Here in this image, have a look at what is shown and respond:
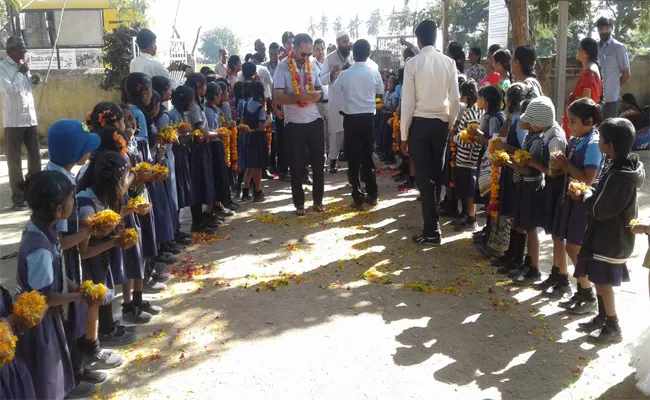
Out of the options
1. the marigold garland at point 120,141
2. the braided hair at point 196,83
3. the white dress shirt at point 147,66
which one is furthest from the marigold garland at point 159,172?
the white dress shirt at point 147,66

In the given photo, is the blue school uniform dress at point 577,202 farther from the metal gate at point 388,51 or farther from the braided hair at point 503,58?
the metal gate at point 388,51

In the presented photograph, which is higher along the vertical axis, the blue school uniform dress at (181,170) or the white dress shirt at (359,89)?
the white dress shirt at (359,89)

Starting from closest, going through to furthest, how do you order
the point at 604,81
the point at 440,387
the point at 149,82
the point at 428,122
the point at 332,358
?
the point at 440,387, the point at 332,358, the point at 149,82, the point at 428,122, the point at 604,81

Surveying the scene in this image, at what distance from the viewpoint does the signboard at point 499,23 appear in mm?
10109

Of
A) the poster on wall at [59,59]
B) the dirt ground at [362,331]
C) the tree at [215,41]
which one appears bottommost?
the dirt ground at [362,331]

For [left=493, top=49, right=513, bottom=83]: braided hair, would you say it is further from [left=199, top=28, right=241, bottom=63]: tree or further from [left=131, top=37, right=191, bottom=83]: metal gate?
[left=199, top=28, right=241, bottom=63]: tree

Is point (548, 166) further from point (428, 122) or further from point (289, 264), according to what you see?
point (289, 264)

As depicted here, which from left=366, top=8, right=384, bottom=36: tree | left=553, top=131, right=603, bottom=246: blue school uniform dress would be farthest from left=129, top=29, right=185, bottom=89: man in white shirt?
left=366, top=8, right=384, bottom=36: tree

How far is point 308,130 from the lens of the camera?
8.09 meters

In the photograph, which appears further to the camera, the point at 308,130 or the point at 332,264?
the point at 308,130

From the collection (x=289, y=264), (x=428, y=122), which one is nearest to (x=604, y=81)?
(x=428, y=122)

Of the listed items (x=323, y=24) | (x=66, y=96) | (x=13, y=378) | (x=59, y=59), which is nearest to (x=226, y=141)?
(x=13, y=378)

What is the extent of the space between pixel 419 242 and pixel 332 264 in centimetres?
117

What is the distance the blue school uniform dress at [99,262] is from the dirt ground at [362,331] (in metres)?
0.55
